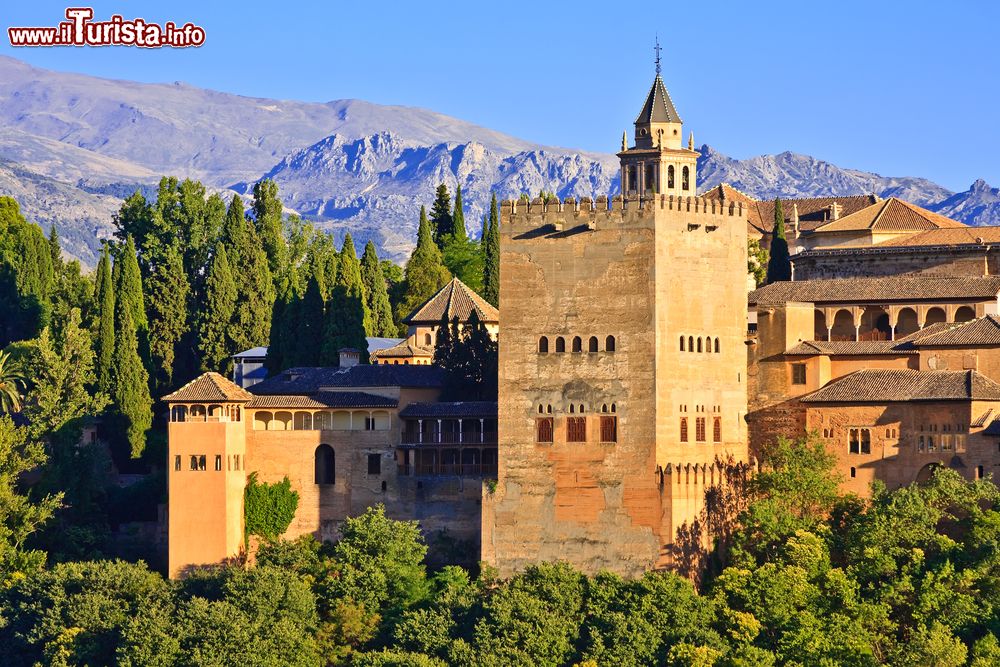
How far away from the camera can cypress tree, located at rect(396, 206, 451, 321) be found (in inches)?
3201

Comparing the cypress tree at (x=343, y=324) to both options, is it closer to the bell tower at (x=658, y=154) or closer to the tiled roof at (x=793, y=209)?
the bell tower at (x=658, y=154)

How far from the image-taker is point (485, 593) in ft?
185

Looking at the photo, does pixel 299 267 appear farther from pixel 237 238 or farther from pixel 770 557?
pixel 770 557

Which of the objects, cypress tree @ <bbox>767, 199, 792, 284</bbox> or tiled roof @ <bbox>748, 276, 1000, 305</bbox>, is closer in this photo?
tiled roof @ <bbox>748, 276, 1000, 305</bbox>

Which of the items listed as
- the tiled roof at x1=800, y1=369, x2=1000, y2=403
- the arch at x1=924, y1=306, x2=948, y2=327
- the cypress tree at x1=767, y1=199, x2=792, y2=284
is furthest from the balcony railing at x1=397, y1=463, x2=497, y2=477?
the cypress tree at x1=767, y1=199, x2=792, y2=284

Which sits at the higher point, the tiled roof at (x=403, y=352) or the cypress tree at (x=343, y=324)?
the cypress tree at (x=343, y=324)

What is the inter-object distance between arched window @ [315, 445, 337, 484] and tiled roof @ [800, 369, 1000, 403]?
13.8m

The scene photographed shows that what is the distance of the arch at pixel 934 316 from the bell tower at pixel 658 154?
8.64m

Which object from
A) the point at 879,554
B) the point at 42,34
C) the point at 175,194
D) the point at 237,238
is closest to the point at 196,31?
the point at 42,34

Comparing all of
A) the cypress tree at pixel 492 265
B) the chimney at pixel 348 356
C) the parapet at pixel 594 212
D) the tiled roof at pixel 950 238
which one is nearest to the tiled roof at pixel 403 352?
the chimney at pixel 348 356

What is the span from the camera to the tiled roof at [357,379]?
62719 mm

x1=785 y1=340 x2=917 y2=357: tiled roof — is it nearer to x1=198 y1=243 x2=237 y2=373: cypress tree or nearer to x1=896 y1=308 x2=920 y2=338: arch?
x1=896 y1=308 x2=920 y2=338: arch

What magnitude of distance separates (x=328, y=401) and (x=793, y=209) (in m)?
33.0

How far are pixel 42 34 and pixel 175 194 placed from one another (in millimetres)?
20268
